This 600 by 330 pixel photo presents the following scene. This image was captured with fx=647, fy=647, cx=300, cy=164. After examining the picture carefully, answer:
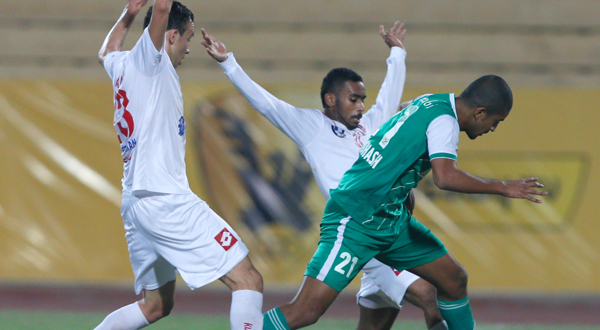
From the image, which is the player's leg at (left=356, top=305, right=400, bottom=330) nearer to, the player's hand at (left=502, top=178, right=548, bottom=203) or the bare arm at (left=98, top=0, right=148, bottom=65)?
the player's hand at (left=502, top=178, right=548, bottom=203)

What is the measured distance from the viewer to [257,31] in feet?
35.1

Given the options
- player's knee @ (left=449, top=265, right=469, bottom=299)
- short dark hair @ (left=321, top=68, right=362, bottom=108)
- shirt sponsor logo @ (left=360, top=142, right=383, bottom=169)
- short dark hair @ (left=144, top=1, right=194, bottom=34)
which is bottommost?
player's knee @ (left=449, top=265, right=469, bottom=299)

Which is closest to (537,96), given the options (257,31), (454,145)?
(257,31)

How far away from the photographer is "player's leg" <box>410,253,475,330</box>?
4.06m

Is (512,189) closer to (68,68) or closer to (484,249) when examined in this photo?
(484,249)

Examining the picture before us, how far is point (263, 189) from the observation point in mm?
8227

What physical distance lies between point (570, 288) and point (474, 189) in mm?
5381

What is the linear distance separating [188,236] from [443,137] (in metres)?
1.54

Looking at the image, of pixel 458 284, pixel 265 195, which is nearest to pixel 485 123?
pixel 458 284

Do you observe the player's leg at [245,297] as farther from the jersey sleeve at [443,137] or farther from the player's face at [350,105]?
the player's face at [350,105]

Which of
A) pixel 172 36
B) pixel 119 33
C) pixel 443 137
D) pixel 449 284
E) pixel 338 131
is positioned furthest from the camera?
pixel 338 131

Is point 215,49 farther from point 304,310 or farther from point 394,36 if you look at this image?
point 304,310

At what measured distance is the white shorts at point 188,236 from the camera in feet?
12.0

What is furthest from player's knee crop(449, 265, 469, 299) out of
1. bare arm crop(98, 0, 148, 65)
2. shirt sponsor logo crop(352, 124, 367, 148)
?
bare arm crop(98, 0, 148, 65)
